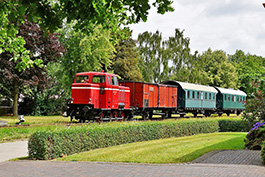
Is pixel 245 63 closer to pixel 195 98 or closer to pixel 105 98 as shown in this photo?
pixel 195 98

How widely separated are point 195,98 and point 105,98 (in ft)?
52.0

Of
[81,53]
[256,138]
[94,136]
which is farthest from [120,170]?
[81,53]

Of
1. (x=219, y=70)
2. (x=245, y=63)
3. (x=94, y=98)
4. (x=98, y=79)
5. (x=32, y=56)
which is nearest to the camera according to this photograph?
(x=94, y=98)

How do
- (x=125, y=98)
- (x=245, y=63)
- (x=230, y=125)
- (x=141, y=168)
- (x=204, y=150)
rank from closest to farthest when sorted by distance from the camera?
(x=141, y=168) → (x=204, y=150) → (x=230, y=125) → (x=125, y=98) → (x=245, y=63)

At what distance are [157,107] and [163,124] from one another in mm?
12997

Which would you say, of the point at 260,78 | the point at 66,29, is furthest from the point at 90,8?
the point at 66,29

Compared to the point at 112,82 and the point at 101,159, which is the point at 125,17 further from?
the point at 112,82

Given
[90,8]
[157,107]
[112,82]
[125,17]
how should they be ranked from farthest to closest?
[157,107] → [112,82] → [125,17] → [90,8]

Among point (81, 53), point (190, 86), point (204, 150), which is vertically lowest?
point (204, 150)

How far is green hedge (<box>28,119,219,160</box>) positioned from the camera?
12.7m

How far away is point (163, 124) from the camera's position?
66.1 feet

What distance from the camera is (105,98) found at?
1032 inches

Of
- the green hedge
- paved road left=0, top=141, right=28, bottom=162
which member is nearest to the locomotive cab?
the green hedge

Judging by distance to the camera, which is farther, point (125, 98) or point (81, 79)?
point (125, 98)
